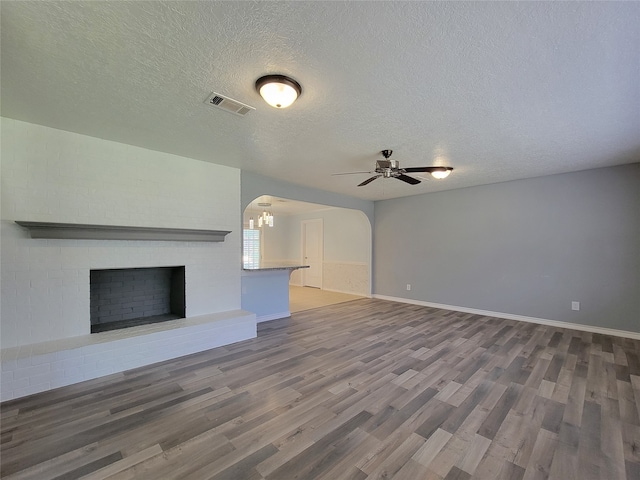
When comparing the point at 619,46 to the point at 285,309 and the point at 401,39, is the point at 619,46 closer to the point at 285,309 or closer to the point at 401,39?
the point at 401,39

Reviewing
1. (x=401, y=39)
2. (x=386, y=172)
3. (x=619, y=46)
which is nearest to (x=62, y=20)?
(x=401, y=39)

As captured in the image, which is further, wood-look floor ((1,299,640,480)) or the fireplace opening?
the fireplace opening

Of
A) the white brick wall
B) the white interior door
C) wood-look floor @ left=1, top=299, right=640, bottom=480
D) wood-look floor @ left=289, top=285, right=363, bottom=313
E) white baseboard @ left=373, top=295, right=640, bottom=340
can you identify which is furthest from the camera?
the white interior door

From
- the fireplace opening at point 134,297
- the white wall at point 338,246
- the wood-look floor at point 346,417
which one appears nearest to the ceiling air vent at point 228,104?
the fireplace opening at point 134,297

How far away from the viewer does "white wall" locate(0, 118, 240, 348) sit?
2631 millimetres

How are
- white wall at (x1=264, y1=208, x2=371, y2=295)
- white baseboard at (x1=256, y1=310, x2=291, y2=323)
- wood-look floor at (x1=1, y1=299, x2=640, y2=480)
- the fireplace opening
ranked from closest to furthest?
wood-look floor at (x1=1, y1=299, x2=640, y2=480), the fireplace opening, white baseboard at (x1=256, y1=310, x2=291, y2=323), white wall at (x1=264, y1=208, x2=371, y2=295)

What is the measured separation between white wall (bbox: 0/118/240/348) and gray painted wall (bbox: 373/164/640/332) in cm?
449

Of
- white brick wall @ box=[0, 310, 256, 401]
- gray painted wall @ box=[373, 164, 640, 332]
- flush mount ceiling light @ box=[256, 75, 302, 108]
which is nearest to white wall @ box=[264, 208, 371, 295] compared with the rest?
gray painted wall @ box=[373, 164, 640, 332]

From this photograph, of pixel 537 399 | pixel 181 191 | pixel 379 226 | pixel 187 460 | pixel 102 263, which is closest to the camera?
pixel 187 460

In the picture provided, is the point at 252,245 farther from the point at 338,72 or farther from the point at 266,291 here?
the point at 338,72

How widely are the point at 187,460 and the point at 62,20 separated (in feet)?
8.55

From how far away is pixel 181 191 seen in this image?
3.71m

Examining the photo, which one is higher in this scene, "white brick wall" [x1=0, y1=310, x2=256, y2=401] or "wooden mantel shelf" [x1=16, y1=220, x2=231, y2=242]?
"wooden mantel shelf" [x1=16, y1=220, x2=231, y2=242]

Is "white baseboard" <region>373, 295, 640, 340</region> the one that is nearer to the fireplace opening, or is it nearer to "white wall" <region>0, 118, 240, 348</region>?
"white wall" <region>0, 118, 240, 348</region>
